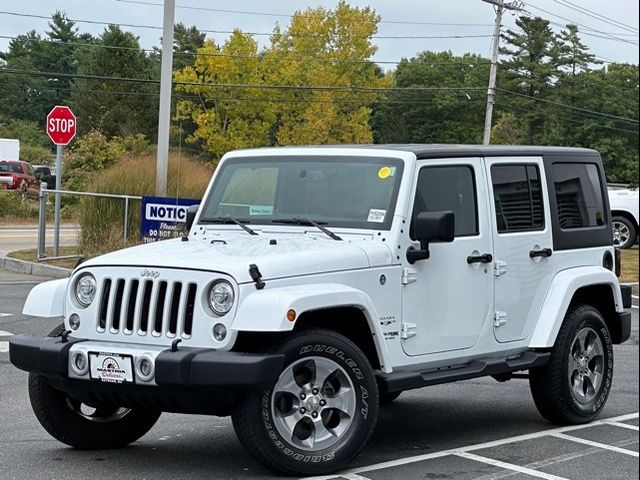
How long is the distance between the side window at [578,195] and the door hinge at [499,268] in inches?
31.8

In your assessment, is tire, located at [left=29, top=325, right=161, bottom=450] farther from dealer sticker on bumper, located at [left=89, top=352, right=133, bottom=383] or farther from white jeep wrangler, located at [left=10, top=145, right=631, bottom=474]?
dealer sticker on bumper, located at [left=89, top=352, right=133, bottom=383]

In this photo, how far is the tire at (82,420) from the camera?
736 cm

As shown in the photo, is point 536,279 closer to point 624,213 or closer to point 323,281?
point 323,281

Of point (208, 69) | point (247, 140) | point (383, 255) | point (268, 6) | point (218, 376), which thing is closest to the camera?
point (218, 376)

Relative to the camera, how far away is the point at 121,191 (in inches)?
848

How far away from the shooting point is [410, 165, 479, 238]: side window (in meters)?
7.80

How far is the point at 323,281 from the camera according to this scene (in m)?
6.88

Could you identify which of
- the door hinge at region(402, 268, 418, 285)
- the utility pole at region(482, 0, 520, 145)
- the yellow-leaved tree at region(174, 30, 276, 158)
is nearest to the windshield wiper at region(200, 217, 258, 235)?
the door hinge at region(402, 268, 418, 285)

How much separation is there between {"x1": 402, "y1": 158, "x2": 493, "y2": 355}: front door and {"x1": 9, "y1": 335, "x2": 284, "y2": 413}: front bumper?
134cm

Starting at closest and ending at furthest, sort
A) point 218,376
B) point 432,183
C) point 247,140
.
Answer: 1. point 218,376
2. point 432,183
3. point 247,140

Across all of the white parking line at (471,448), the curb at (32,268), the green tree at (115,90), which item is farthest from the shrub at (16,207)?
the white parking line at (471,448)

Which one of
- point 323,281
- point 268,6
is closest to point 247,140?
point 268,6

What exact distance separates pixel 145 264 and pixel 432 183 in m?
2.01

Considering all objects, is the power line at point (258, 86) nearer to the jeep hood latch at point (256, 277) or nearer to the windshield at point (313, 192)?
the windshield at point (313, 192)
